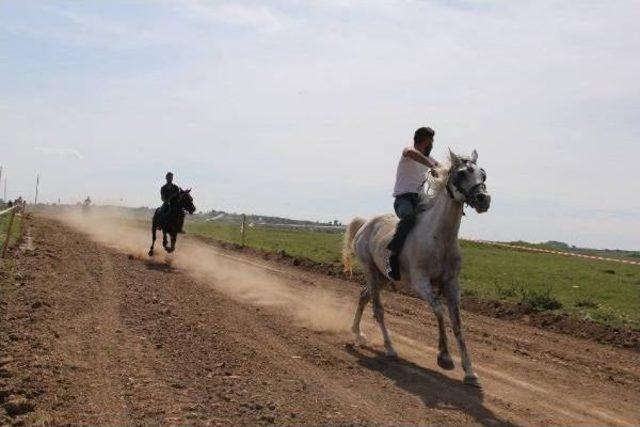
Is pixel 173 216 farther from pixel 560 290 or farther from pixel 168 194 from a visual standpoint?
pixel 560 290

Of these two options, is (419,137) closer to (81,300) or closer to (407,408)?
(407,408)

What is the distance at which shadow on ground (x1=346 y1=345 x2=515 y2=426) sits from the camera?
693cm

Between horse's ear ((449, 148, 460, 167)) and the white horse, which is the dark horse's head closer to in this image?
the white horse

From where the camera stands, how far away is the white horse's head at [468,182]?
782 cm

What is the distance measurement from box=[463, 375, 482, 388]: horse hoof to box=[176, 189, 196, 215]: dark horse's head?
17.0m

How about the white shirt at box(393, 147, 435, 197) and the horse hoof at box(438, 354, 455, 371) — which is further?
the white shirt at box(393, 147, 435, 197)

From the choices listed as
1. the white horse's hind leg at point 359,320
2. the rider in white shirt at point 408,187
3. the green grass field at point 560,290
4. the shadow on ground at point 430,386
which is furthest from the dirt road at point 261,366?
the green grass field at point 560,290

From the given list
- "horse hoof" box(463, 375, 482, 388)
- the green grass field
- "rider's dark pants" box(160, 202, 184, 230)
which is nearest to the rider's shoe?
"horse hoof" box(463, 375, 482, 388)

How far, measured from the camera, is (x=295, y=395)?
7.10 metres

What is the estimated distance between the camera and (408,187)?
977cm

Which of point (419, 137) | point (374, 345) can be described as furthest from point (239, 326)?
point (419, 137)

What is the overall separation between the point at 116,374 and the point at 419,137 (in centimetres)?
515

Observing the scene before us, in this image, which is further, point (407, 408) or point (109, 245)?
point (109, 245)

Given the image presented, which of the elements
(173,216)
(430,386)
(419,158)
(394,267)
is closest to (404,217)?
(394,267)
